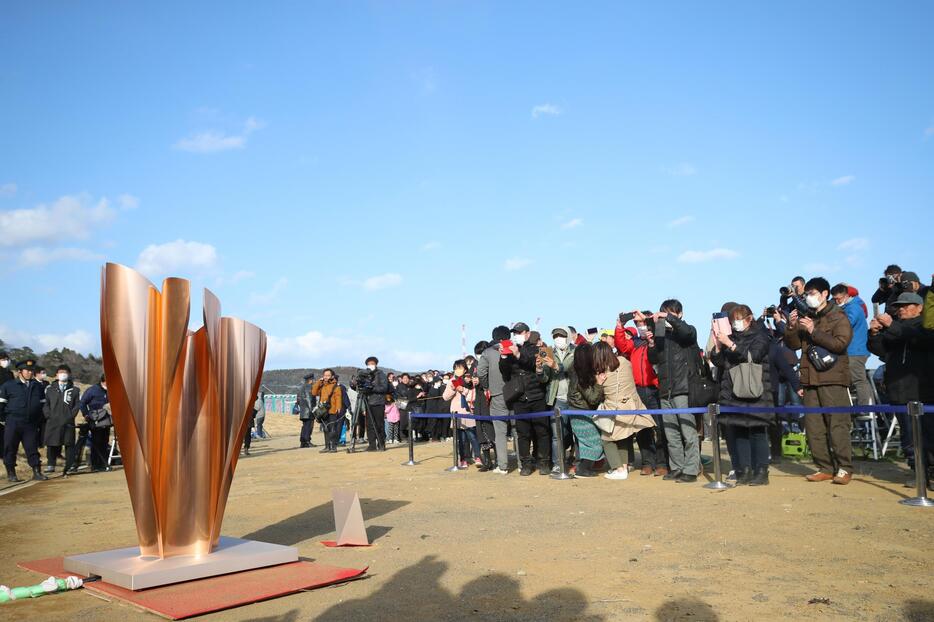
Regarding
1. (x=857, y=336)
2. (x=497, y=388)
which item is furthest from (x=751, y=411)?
(x=497, y=388)

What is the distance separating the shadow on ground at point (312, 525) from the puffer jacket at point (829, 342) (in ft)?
16.7

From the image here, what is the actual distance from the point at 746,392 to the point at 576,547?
3.94 meters

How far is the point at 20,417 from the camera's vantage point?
46.6ft

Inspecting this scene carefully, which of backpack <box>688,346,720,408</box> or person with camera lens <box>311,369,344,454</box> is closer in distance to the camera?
backpack <box>688,346,720,408</box>

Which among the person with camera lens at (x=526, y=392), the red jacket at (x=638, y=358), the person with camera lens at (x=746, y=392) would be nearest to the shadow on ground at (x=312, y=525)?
the person with camera lens at (x=526, y=392)

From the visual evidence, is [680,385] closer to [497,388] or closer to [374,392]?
[497,388]

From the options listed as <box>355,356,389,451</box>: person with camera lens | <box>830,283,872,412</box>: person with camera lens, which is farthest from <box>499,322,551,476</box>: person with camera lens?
<box>355,356,389,451</box>: person with camera lens

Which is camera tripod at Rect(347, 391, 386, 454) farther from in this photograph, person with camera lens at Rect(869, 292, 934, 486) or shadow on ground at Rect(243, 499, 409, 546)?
person with camera lens at Rect(869, 292, 934, 486)

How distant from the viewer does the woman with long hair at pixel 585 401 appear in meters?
10.9

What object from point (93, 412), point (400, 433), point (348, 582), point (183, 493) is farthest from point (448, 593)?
point (400, 433)

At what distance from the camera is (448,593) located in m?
5.14

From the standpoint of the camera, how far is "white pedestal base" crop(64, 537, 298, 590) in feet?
17.9

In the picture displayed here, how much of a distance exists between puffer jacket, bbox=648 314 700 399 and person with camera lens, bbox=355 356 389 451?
349 inches

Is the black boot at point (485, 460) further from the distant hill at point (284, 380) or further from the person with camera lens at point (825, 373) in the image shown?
the distant hill at point (284, 380)
